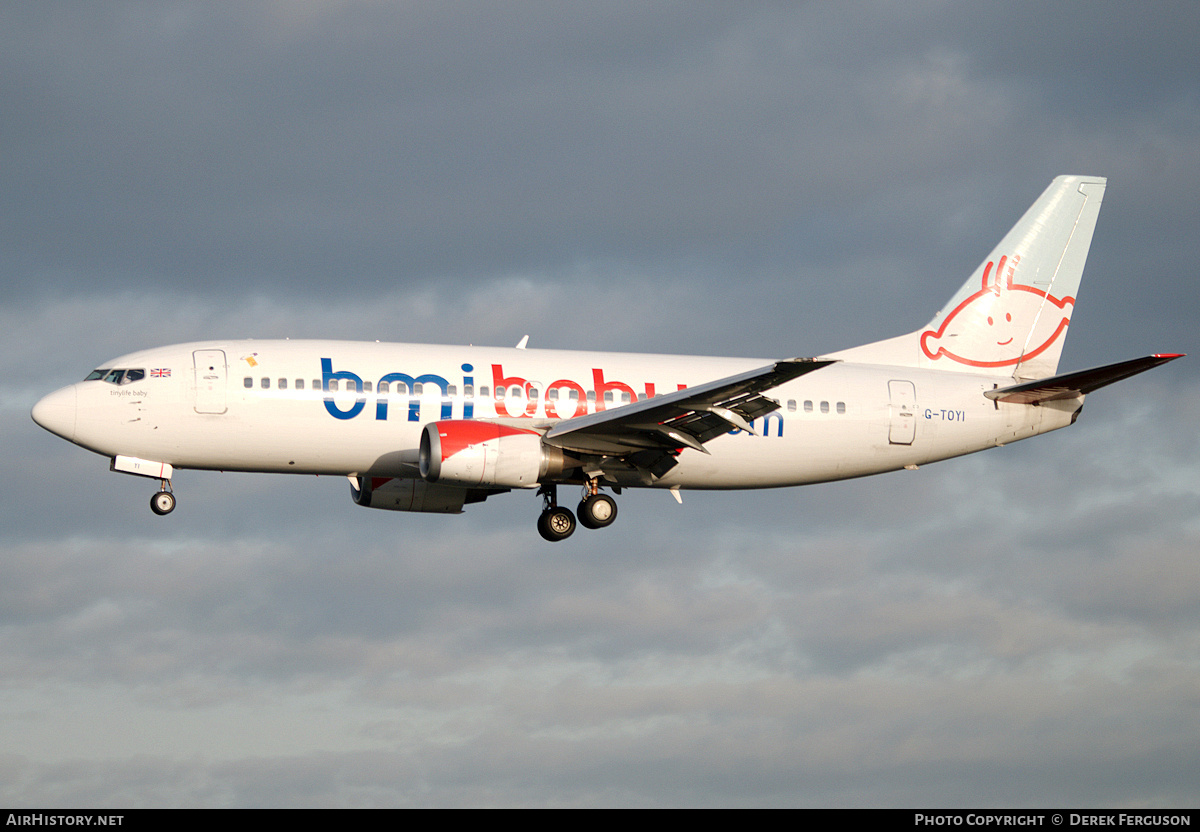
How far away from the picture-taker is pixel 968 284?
45062 mm

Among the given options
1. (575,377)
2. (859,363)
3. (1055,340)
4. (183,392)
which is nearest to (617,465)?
(575,377)

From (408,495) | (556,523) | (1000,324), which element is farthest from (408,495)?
(1000,324)

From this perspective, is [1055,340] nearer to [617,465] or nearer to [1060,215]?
[1060,215]

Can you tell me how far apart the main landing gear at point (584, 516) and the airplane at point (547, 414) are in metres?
0.05

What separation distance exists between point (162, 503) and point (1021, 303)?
2675cm

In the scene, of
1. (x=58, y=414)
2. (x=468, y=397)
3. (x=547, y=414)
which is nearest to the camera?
(x=58, y=414)

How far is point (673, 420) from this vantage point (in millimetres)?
36406

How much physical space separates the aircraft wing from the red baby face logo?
967 centimetres

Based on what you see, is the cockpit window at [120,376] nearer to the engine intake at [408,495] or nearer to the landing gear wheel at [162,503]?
the landing gear wheel at [162,503]

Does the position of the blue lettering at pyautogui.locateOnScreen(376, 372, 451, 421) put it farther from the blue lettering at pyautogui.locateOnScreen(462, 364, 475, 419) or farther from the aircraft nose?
the aircraft nose

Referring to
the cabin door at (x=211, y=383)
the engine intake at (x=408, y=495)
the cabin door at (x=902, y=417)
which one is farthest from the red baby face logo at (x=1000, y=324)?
the cabin door at (x=211, y=383)

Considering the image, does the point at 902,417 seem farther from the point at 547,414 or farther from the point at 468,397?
the point at 468,397

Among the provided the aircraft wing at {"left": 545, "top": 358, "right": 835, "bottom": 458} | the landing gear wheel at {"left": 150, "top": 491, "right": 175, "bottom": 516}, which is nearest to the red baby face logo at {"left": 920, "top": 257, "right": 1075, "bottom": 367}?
the aircraft wing at {"left": 545, "top": 358, "right": 835, "bottom": 458}
